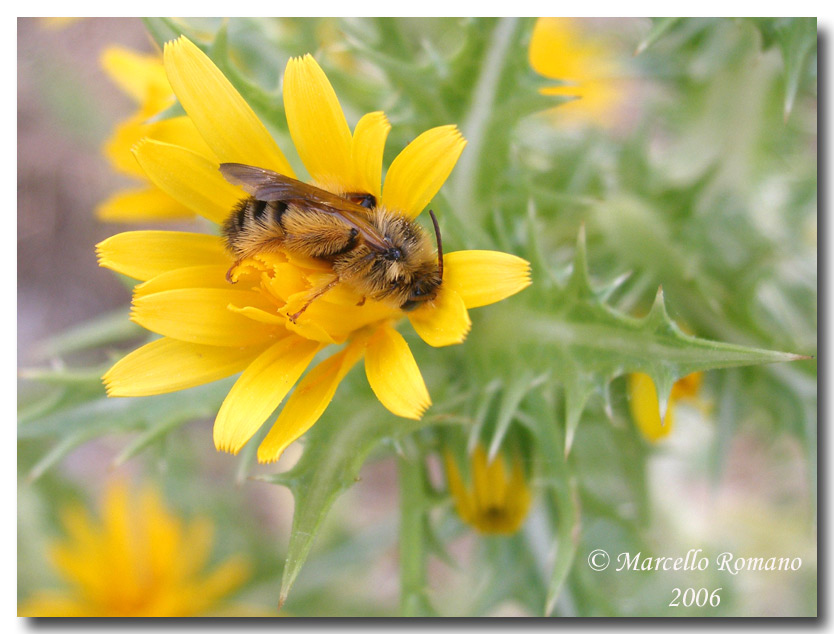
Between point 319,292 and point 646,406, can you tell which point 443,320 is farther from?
point 646,406

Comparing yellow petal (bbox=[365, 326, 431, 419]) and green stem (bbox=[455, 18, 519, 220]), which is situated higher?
green stem (bbox=[455, 18, 519, 220])

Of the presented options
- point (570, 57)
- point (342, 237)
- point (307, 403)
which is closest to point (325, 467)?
point (307, 403)

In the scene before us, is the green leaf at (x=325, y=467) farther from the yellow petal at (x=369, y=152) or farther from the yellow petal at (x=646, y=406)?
the yellow petal at (x=646, y=406)

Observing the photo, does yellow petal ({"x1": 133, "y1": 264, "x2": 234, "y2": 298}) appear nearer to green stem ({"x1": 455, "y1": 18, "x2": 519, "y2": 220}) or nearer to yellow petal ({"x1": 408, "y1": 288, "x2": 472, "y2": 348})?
yellow petal ({"x1": 408, "y1": 288, "x2": 472, "y2": 348})

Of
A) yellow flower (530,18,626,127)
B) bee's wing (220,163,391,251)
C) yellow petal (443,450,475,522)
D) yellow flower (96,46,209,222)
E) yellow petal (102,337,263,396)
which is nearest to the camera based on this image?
bee's wing (220,163,391,251)

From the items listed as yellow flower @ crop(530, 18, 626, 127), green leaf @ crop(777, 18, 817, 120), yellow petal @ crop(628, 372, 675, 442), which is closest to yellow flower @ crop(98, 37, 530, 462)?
yellow petal @ crop(628, 372, 675, 442)

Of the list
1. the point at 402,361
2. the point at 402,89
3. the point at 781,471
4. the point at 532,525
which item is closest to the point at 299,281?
the point at 402,361

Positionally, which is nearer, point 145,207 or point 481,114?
point 481,114
